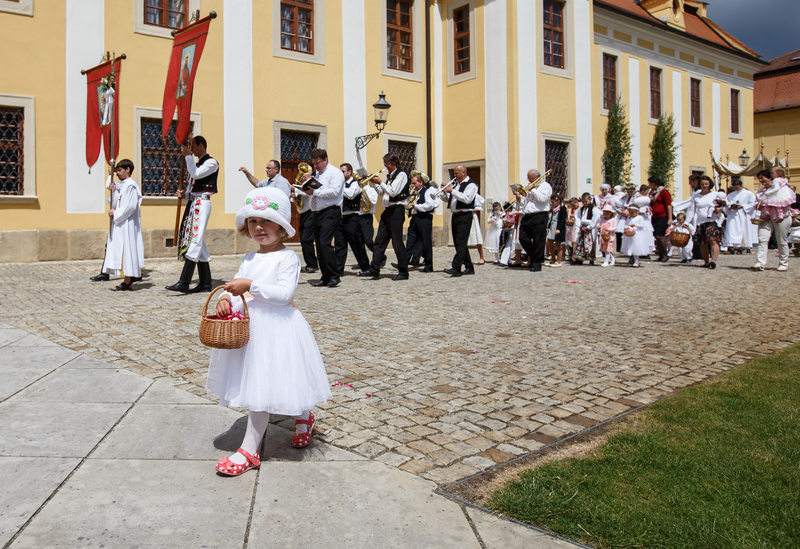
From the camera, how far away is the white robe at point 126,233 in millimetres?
9312

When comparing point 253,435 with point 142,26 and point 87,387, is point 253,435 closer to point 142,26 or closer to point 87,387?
point 87,387

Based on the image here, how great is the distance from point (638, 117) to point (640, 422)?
2325 cm

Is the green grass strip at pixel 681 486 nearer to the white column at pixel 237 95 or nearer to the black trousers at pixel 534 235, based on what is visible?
the black trousers at pixel 534 235

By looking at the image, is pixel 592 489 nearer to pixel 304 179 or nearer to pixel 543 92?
pixel 304 179

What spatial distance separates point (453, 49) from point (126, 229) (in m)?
14.0

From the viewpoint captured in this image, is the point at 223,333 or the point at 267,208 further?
the point at 267,208

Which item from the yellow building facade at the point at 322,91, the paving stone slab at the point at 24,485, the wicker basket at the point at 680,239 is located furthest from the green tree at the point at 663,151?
the paving stone slab at the point at 24,485

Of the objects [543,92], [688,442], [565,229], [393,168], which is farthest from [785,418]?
[543,92]

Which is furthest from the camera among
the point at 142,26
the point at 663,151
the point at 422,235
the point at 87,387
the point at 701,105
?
the point at 701,105

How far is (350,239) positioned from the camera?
11094 mm

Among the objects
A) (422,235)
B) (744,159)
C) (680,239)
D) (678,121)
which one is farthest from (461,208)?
(744,159)

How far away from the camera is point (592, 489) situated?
270 cm

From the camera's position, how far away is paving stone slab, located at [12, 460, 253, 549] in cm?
234

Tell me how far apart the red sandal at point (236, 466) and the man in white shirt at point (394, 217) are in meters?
7.73
